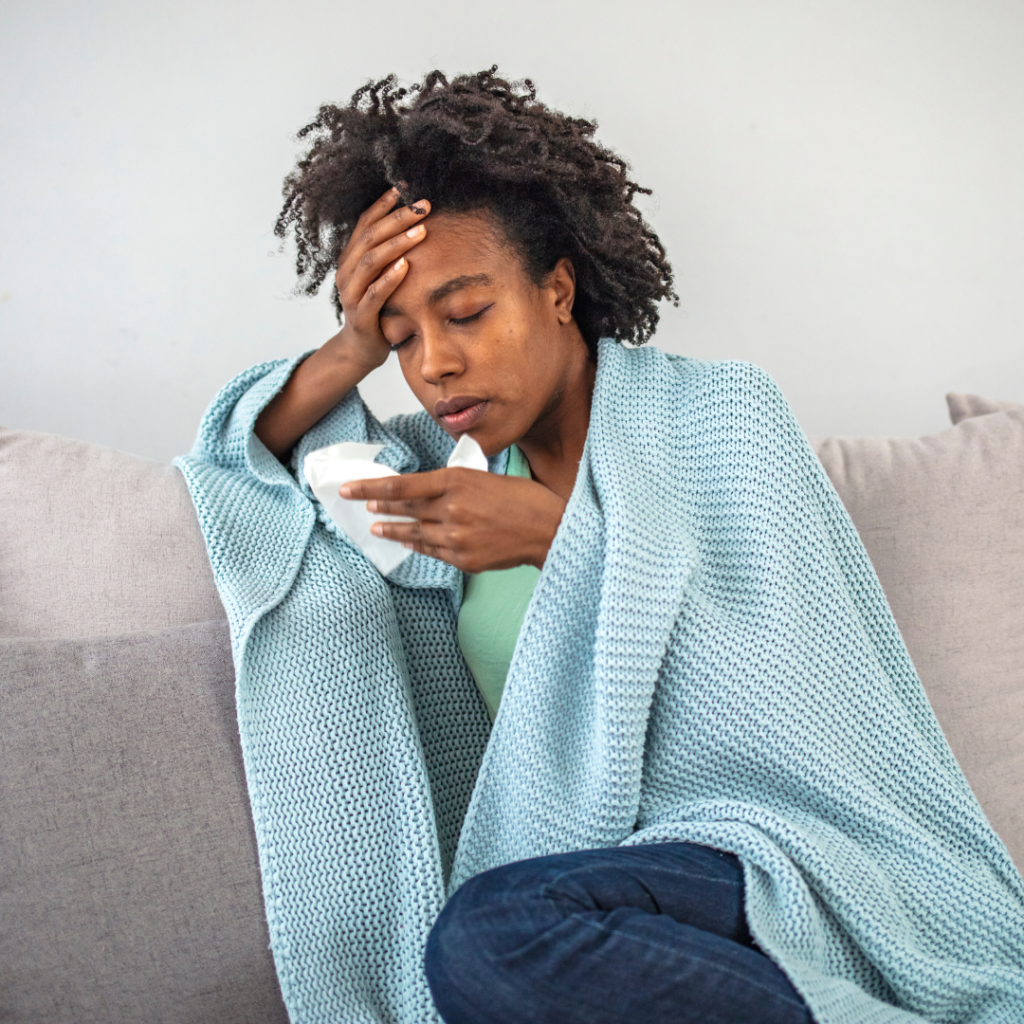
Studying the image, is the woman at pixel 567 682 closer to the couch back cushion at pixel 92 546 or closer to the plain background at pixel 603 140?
the couch back cushion at pixel 92 546

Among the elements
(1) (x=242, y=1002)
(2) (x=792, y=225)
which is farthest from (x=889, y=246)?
(1) (x=242, y=1002)

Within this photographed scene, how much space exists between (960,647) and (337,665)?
700mm

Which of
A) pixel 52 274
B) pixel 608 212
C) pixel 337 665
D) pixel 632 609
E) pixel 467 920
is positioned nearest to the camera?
pixel 467 920

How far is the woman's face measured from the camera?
38.9 inches

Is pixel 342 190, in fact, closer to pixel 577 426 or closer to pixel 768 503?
pixel 577 426

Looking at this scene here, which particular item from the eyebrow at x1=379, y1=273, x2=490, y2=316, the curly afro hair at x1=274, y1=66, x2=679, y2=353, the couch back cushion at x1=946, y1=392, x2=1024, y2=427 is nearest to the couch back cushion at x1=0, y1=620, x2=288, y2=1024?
the eyebrow at x1=379, y1=273, x2=490, y2=316

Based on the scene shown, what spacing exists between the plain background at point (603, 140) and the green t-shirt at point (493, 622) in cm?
61

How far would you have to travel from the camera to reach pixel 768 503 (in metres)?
0.93

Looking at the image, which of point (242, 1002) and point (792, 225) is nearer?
point (242, 1002)

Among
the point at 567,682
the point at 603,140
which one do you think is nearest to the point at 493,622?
the point at 567,682

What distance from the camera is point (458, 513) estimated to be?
82 cm

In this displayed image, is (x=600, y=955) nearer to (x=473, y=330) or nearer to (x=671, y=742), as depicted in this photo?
(x=671, y=742)

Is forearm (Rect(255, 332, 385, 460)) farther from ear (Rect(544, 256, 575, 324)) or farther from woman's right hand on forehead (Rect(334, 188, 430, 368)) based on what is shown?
ear (Rect(544, 256, 575, 324))

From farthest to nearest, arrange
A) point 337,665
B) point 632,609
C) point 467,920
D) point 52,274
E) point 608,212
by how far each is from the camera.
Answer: point 52,274
point 608,212
point 337,665
point 632,609
point 467,920
